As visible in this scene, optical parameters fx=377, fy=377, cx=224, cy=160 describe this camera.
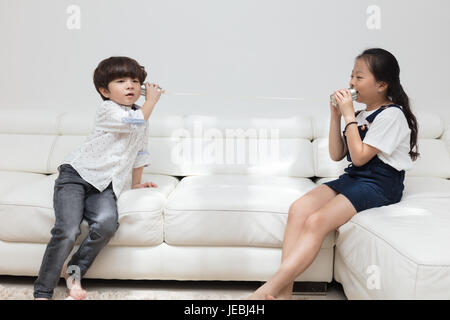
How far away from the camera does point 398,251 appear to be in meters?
1.04

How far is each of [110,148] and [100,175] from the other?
12 centimetres

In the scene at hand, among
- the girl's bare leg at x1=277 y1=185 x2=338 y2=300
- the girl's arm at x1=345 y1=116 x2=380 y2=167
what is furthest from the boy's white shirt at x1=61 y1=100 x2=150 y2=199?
the girl's arm at x1=345 y1=116 x2=380 y2=167

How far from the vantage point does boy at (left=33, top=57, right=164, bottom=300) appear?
1.33 metres

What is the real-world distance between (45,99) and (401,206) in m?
2.19

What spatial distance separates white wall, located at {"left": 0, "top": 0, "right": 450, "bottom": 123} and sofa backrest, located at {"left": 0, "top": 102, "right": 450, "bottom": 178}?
33cm

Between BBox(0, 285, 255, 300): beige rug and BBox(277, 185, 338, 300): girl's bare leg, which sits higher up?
BBox(277, 185, 338, 300): girl's bare leg

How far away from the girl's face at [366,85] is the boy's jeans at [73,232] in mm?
1053

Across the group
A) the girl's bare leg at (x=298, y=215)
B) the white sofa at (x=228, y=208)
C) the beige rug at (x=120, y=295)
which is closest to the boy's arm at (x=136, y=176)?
the white sofa at (x=228, y=208)

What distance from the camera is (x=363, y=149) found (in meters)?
1.36

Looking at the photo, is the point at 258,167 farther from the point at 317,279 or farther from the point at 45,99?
the point at 45,99

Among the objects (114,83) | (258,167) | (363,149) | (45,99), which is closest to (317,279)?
(363,149)
